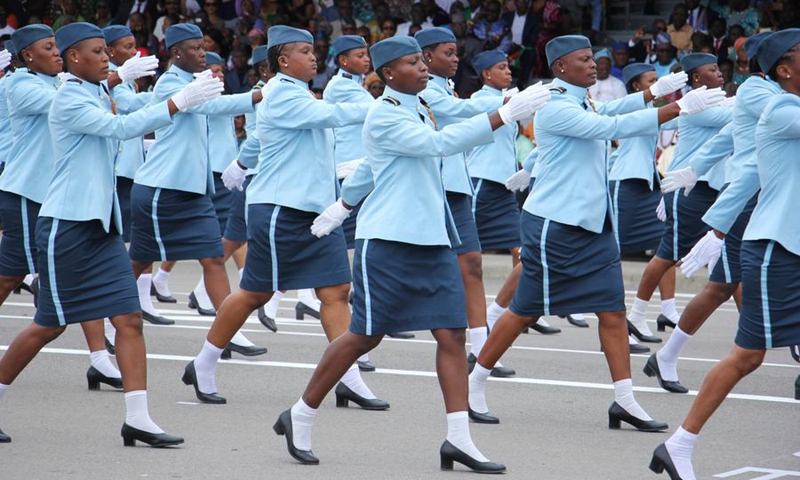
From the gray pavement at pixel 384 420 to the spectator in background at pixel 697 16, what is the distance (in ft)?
27.8

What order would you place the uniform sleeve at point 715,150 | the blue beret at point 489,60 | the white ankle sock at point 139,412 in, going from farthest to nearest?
the blue beret at point 489,60 < the uniform sleeve at point 715,150 < the white ankle sock at point 139,412

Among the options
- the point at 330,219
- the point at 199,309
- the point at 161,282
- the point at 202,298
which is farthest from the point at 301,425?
the point at 161,282

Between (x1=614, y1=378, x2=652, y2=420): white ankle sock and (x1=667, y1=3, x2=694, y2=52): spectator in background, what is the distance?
11440 mm

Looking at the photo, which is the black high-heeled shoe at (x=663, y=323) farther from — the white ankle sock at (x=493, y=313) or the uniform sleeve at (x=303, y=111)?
the uniform sleeve at (x=303, y=111)

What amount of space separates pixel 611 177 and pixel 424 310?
16.2 feet

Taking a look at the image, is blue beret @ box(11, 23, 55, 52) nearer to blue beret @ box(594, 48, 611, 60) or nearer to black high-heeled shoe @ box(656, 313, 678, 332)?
black high-heeled shoe @ box(656, 313, 678, 332)

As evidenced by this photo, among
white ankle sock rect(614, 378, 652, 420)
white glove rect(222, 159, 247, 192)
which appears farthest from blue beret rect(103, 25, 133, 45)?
white ankle sock rect(614, 378, 652, 420)

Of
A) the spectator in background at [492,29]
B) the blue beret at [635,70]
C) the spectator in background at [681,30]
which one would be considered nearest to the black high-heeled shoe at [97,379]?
the blue beret at [635,70]

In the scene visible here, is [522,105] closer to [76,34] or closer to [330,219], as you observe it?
[330,219]

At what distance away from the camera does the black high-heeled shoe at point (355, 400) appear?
7.91 meters

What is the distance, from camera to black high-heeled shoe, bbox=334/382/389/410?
25.9ft

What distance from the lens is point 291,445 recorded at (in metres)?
6.54

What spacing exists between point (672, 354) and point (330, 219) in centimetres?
259

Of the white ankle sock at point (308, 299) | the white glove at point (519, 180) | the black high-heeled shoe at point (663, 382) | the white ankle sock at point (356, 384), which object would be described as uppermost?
the white glove at point (519, 180)
